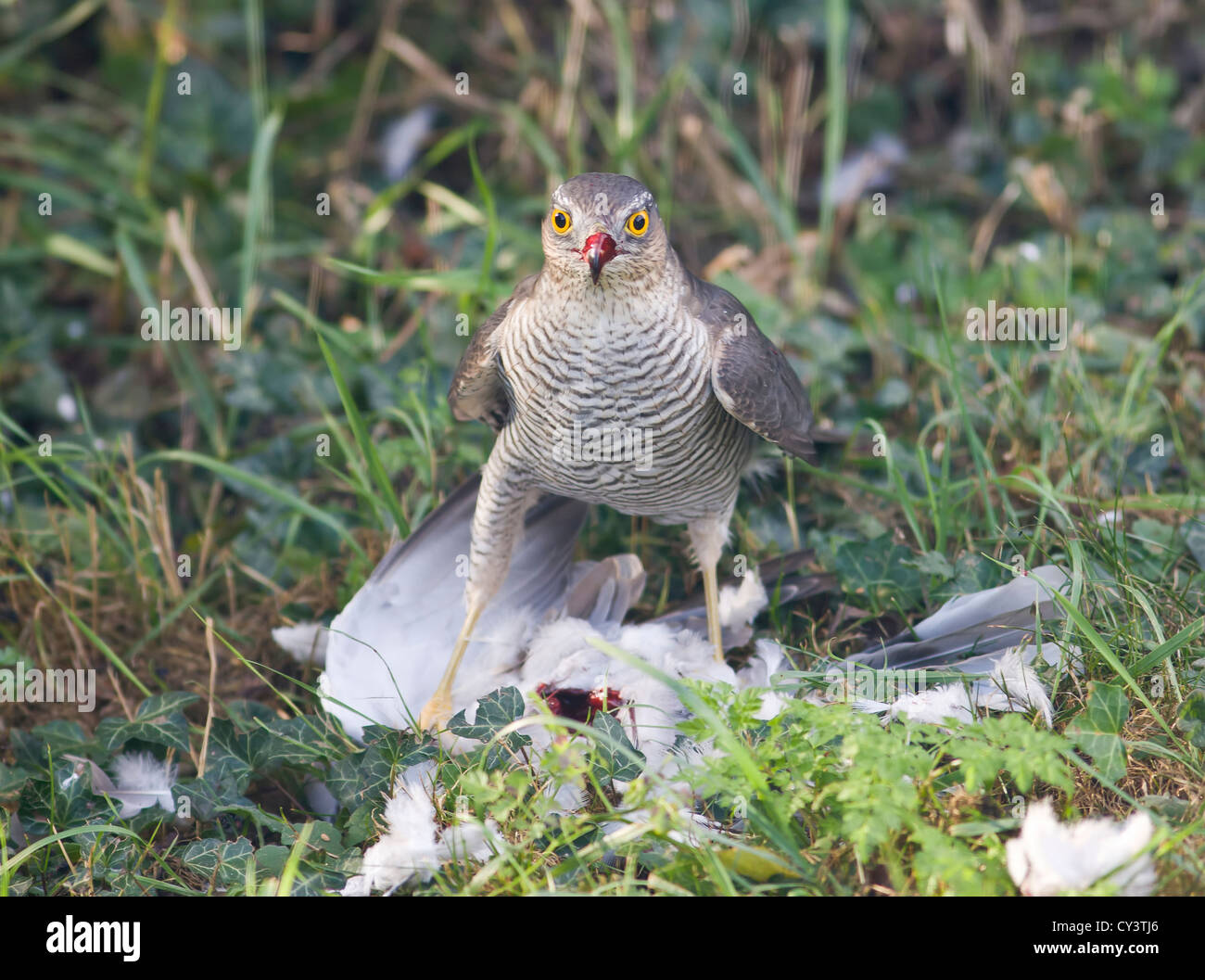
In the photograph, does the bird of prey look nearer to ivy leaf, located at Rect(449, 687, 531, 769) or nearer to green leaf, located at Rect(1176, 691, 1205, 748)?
ivy leaf, located at Rect(449, 687, 531, 769)

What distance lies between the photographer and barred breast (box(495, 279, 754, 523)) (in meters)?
2.95

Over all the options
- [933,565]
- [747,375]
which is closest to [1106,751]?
[933,565]

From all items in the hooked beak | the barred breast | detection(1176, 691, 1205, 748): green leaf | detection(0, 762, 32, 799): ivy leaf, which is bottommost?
detection(0, 762, 32, 799): ivy leaf

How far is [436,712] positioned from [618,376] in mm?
1270

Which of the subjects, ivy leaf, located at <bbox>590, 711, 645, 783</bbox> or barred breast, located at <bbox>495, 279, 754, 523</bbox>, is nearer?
ivy leaf, located at <bbox>590, 711, 645, 783</bbox>

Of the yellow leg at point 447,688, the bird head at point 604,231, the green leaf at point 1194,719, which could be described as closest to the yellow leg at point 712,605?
the yellow leg at point 447,688

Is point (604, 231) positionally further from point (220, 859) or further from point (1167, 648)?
point (220, 859)

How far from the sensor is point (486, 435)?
14.0 ft

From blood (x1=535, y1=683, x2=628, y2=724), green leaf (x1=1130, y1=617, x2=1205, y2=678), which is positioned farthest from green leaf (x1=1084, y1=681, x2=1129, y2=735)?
blood (x1=535, y1=683, x2=628, y2=724)

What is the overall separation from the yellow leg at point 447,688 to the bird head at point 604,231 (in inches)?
46.8

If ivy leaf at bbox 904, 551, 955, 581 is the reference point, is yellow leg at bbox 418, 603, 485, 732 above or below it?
below

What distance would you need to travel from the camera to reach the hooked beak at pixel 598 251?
9.23 feet

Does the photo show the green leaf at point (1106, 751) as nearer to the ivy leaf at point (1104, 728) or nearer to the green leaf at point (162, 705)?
the ivy leaf at point (1104, 728)

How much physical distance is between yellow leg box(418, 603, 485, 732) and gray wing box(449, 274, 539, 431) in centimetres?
61
